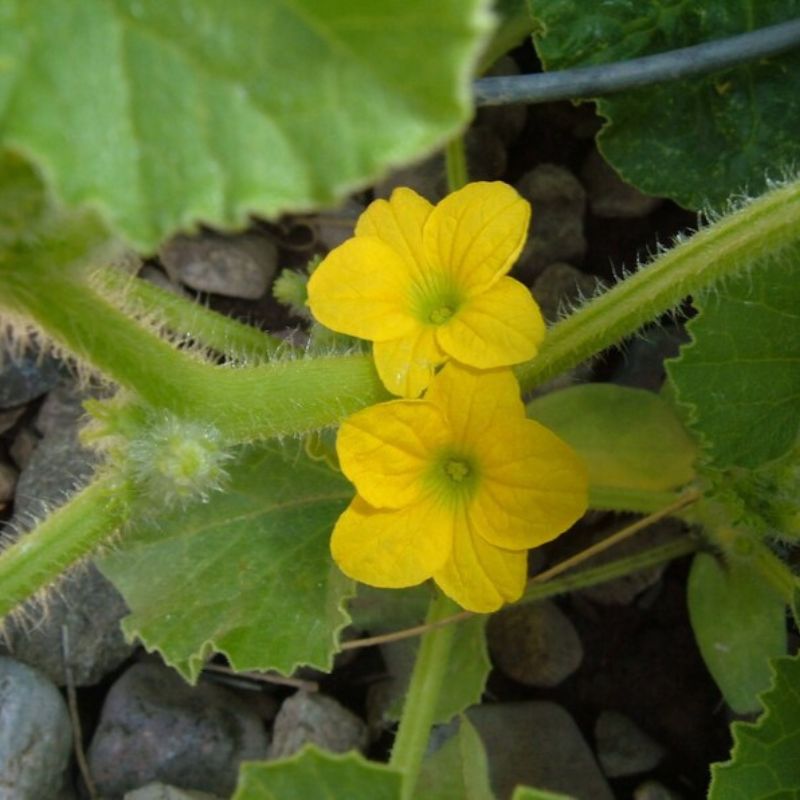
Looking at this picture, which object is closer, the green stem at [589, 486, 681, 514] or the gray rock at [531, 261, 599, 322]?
the green stem at [589, 486, 681, 514]

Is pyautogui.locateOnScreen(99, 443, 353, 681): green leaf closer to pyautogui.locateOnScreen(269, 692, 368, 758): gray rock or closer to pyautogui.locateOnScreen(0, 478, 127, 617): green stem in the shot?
pyautogui.locateOnScreen(0, 478, 127, 617): green stem

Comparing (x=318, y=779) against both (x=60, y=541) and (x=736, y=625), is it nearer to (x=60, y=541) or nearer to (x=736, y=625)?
(x=60, y=541)

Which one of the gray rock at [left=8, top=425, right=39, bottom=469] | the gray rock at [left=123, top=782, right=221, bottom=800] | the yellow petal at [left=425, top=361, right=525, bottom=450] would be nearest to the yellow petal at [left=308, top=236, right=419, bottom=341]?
the yellow petal at [left=425, top=361, right=525, bottom=450]

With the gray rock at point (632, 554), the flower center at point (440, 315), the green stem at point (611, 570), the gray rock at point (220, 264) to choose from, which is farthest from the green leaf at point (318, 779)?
the gray rock at point (220, 264)

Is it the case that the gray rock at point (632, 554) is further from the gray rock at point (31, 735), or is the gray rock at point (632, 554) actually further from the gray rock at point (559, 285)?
the gray rock at point (31, 735)

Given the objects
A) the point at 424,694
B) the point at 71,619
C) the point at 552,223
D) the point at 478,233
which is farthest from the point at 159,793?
the point at 552,223

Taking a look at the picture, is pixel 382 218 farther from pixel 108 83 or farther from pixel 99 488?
pixel 108 83

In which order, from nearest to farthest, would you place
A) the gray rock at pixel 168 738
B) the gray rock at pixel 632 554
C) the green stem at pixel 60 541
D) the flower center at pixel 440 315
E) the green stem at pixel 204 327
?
the green stem at pixel 60 541
the flower center at pixel 440 315
the green stem at pixel 204 327
the gray rock at pixel 168 738
the gray rock at pixel 632 554
